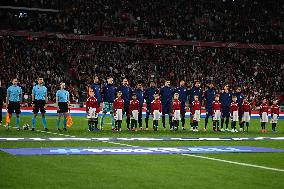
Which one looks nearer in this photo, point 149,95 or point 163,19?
point 149,95

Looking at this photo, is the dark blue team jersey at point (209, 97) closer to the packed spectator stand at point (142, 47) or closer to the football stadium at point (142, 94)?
the football stadium at point (142, 94)

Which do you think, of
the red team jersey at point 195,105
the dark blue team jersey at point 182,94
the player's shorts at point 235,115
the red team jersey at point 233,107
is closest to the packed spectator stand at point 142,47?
the dark blue team jersey at point 182,94

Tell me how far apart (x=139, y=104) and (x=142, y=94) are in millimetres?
619

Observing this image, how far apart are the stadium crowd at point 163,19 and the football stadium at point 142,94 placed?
0.11 meters

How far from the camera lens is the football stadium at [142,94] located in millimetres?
11203

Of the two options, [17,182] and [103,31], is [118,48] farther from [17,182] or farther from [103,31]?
[17,182]

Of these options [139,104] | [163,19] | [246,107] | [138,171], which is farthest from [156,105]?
[163,19]

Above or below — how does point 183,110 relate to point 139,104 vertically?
below

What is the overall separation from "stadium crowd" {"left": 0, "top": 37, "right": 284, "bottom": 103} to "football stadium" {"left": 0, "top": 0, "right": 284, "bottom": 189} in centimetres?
11

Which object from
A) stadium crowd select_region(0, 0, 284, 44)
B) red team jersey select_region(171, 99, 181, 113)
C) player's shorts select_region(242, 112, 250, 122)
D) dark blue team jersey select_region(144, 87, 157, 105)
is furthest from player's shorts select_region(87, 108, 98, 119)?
stadium crowd select_region(0, 0, 284, 44)

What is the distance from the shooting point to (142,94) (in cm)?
2398

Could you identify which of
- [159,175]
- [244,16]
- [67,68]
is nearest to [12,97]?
[159,175]

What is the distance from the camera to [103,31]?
47.1 metres

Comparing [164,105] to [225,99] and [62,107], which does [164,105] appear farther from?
[62,107]
